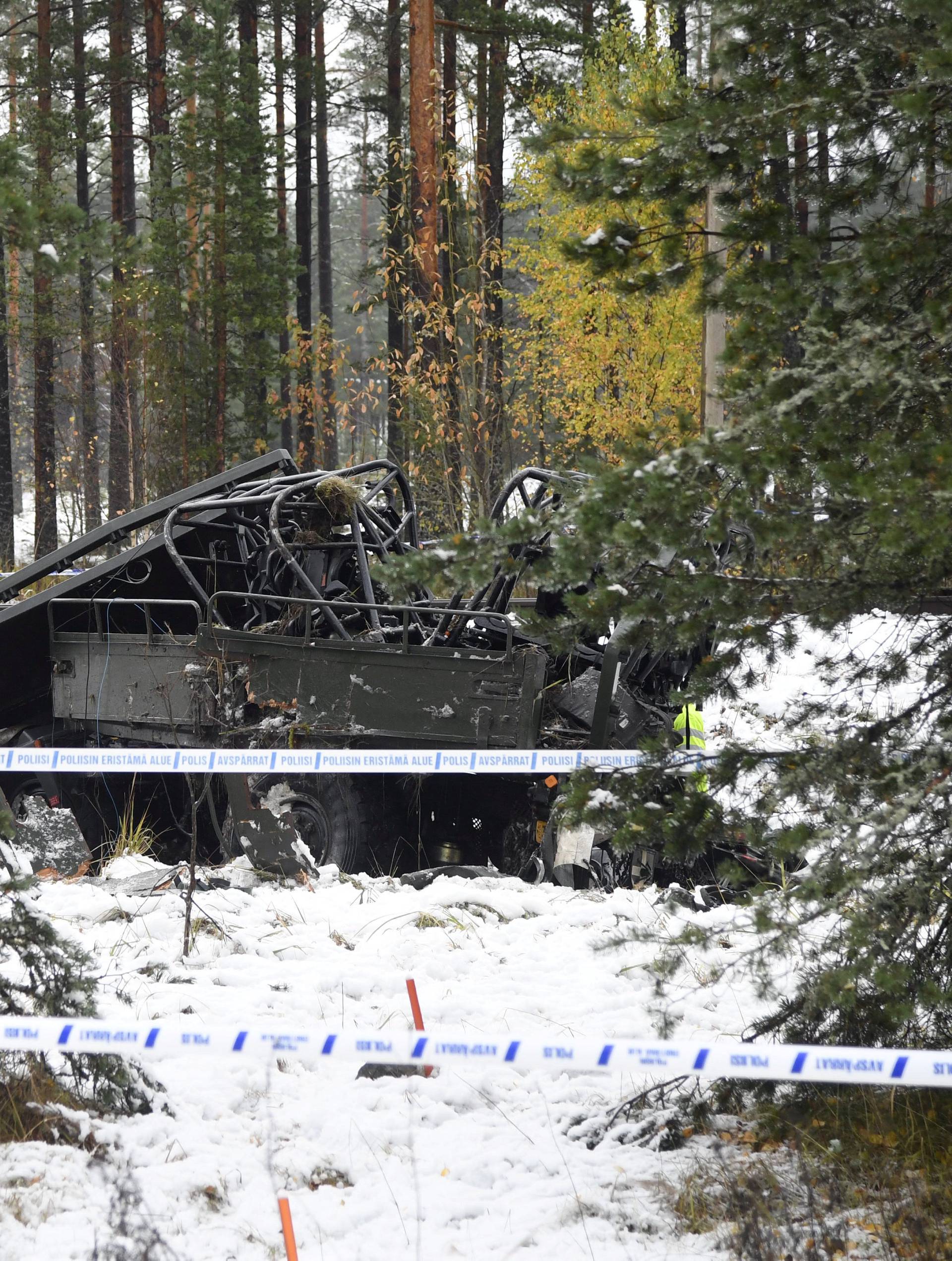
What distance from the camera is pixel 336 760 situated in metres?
5.43

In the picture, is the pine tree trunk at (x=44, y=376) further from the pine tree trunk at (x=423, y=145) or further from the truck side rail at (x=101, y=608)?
the truck side rail at (x=101, y=608)

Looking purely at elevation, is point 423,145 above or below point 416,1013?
above

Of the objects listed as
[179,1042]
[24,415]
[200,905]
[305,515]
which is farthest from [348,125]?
[179,1042]

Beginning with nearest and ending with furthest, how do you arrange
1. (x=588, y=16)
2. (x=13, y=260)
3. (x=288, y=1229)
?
(x=288, y=1229) < (x=13, y=260) < (x=588, y=16)

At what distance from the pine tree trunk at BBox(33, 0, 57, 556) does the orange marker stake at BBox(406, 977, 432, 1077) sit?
53.9 feet

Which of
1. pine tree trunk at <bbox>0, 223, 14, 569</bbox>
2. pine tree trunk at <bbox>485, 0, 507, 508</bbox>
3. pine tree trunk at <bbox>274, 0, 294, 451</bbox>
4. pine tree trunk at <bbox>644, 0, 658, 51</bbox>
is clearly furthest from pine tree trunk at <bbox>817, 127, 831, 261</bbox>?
pine tree trunk at <bbox>0, 223, 14, 569</bbox>

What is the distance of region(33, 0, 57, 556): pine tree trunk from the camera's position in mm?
18391

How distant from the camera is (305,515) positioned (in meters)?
6.72

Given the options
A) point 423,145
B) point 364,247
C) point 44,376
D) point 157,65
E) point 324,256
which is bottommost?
point 44,376

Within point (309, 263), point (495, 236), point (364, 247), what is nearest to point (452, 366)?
point (495, 236)

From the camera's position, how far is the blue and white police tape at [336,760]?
528cm

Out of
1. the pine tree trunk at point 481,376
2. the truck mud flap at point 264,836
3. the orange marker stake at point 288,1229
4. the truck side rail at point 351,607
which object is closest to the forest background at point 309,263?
the pine tree trunk at point 481,376

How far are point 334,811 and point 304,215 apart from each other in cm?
2410

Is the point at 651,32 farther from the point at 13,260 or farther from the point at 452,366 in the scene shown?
the point at 13,260
